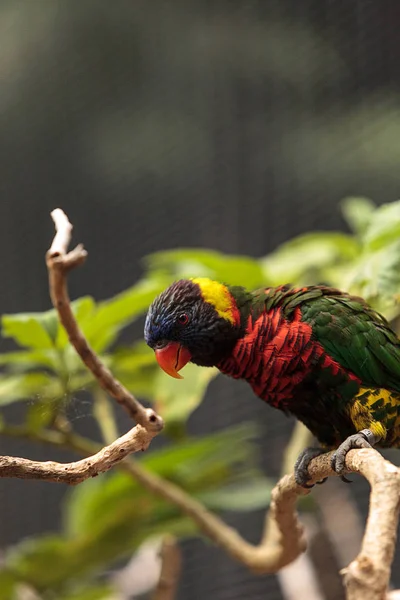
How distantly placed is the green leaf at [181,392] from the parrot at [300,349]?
23 centimetres

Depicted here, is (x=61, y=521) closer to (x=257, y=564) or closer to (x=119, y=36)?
(x=257, y=564)

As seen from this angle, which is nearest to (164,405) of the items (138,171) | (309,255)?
(309,255)

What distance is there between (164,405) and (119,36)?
3.69 feet

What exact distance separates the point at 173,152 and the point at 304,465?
4.05 feet

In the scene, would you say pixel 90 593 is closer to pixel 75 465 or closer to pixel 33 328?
pixel 33 328

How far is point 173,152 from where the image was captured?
1890 millimetres

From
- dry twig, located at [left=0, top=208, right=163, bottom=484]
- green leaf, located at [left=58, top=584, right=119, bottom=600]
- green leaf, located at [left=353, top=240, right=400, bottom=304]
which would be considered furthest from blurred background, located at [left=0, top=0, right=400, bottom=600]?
dry twig, located at [left=0, top=208, right=163, bottom=484]

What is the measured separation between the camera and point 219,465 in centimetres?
132

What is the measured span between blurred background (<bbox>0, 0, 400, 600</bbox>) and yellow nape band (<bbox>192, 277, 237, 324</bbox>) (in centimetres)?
86

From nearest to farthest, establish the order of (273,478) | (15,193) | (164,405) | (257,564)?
(257,564), (164,405), (273,478), (15,193)

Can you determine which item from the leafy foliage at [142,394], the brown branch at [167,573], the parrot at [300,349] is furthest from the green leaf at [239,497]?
the parrot at [300,349]

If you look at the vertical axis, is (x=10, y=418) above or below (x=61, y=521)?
above

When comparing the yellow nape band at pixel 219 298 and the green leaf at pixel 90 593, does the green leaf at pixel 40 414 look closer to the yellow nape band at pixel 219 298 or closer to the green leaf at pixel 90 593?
the yellow nape band at pixel 219 298

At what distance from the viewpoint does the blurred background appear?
1.73m
